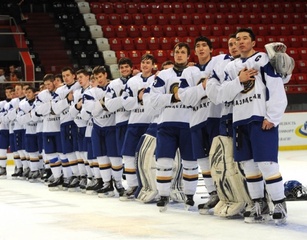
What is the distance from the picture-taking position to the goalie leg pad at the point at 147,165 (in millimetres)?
8305

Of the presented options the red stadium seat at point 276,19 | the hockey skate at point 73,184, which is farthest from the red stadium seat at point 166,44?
the hockey skate at point 73,184

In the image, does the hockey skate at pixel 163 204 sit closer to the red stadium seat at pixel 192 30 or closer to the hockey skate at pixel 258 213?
the hockey skate at pixel 258 213

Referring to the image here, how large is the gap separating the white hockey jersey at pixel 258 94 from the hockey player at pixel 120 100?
8.71 ft

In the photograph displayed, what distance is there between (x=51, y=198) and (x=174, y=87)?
8.72 feet

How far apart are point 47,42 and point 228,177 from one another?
1477cm

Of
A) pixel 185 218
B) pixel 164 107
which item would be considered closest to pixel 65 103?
pixel 164 107

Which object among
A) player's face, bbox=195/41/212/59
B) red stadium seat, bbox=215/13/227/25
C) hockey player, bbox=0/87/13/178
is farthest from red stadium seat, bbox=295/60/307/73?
player's face, bbox=195/41/212/59

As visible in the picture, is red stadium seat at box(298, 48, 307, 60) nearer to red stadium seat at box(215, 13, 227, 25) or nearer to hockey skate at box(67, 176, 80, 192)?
red stadium seat at box(215, 13, 227, 25)

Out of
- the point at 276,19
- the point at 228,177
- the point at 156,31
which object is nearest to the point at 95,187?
the point at 228,177

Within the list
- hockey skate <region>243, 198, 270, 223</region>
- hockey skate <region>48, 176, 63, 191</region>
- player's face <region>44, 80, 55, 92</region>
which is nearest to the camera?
hockey skate <region>243, 198, 270, 223</region>

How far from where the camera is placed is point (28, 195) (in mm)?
9633

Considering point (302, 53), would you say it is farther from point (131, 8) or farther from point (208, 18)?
point (131, 8)

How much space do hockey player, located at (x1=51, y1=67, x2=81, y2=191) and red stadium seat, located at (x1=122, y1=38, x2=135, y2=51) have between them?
1051cm

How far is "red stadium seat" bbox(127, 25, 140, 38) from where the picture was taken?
21.4 metres
